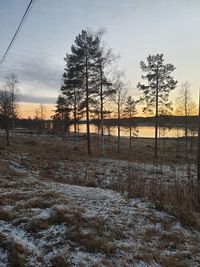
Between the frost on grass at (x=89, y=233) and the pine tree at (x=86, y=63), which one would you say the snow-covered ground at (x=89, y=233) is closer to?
the frost on grass at (x=89, y=233)

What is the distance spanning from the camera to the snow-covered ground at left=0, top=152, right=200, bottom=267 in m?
4.72

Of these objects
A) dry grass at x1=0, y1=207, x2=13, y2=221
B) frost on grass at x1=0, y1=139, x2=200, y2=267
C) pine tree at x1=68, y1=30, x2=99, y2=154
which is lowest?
frost on grass at x1=0, y1=139, x2=200, y2=267

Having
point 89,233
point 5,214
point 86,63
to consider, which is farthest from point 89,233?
point 86,63

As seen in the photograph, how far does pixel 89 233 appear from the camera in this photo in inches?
216

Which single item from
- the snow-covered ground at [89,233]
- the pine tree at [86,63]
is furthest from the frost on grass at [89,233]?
the pine tree at [86,63]

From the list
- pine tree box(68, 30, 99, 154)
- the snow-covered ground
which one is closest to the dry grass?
the snow-covered ground

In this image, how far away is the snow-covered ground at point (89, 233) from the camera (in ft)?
15.5

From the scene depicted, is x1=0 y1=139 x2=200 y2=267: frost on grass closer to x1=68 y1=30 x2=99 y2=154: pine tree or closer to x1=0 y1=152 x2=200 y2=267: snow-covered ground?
x1=0 y1=152 x2=200 y2=267: snow-covered ground

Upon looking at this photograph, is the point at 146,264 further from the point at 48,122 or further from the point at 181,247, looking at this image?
the point at 48,122

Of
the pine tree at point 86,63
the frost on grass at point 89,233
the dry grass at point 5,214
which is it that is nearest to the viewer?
the frost on grass at point 89,233

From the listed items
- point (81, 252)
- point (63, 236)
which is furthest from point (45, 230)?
point (81, 252)

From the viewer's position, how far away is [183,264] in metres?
4.88

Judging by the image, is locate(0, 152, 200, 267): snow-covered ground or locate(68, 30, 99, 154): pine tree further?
locate(68, 30, 99, 154): pine tree

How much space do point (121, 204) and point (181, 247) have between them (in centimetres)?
220
